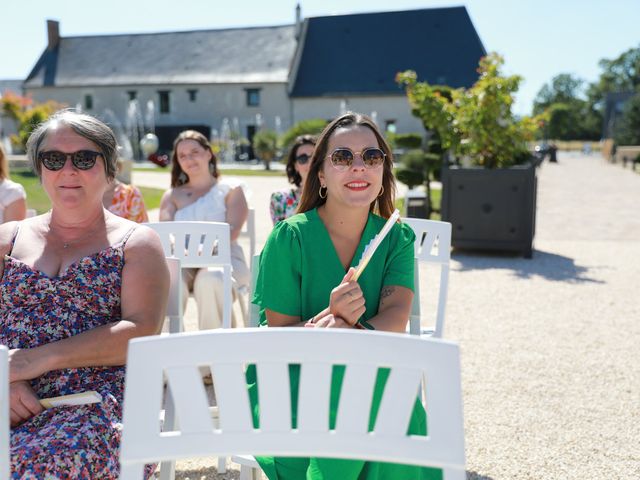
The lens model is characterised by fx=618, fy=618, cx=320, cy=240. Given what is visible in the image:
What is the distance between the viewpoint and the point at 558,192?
18.8 m

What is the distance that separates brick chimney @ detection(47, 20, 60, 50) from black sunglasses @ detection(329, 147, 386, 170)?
170 feet

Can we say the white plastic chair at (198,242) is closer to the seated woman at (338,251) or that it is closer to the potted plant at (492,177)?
the seated woman at (338,251)

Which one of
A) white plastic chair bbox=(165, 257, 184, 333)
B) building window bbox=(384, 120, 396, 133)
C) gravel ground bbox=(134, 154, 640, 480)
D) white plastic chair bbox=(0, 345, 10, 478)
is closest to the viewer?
white plastic chair bbox=(0, 345, 10, 478)

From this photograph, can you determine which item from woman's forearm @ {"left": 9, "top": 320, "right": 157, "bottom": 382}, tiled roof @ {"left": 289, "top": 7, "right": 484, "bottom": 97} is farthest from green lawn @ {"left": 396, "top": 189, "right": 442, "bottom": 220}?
tiled roof @ {"left": 289, "top": 7, "right": 484, "bottom": 97}

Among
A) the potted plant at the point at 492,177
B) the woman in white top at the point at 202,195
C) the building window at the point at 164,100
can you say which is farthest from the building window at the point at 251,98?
the woman in white top at the point at 202,195

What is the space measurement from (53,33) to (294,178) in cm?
5019

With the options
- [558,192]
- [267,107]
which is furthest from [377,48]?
A: [558,192]

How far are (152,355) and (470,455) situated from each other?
2.23 meters

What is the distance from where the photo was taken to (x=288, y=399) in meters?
1.33

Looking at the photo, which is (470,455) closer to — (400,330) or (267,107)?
(400,330)

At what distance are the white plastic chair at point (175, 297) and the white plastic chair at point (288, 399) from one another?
1.33 metres

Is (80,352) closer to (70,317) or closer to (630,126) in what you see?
(70,317)

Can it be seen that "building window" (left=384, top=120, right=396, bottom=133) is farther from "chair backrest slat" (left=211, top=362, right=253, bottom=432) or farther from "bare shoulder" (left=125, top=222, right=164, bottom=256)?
"chair backrest slat" (left=211, top=362, right=253, bottom=432)

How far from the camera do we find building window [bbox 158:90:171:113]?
1725 inches
